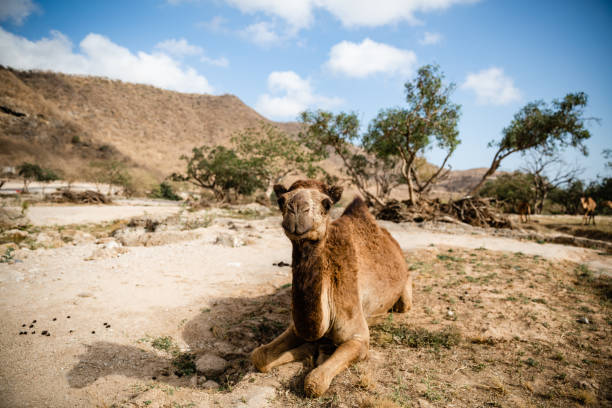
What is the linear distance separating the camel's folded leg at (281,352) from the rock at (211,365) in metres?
0.57

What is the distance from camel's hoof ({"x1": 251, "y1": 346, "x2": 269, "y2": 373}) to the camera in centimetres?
298

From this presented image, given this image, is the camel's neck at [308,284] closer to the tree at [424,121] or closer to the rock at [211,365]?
the rock at [211,365]

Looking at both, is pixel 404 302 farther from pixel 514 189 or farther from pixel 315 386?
pixel 514 189

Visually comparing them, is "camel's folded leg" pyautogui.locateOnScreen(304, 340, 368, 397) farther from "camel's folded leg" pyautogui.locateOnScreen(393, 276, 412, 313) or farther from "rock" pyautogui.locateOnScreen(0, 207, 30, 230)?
"rock" pyautogui.locateOnScreen(0, 207, 30, 230)

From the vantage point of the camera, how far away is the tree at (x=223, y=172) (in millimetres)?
30109

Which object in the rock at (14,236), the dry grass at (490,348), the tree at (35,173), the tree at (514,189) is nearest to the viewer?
the dry grass at (490,348)

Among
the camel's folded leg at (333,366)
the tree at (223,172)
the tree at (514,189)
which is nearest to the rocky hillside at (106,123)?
the tree at (514,189)

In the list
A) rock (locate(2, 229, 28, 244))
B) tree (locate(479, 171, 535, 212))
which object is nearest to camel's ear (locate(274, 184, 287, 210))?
Answer: rock (locate(2, 229, 28, 244))

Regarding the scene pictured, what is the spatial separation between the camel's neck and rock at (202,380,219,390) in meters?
1.20

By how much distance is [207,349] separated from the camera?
378 centimetres

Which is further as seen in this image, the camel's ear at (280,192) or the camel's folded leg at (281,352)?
the camel's folded leg at (281,352)

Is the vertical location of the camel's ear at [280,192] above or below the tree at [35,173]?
below

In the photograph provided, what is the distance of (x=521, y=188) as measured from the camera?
32781 millimetres

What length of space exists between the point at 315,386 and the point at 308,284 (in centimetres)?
87
